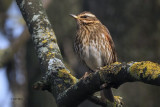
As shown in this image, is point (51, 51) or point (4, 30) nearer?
point (51, 51)

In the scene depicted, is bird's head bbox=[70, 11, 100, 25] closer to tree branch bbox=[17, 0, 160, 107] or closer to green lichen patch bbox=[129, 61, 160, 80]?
tree branch bbox=[17, 0, 160, 107]

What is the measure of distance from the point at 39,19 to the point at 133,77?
1548mm

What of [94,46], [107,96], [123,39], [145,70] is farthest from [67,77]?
[123,39]

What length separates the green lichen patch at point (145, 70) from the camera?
8.35ft

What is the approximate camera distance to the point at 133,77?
2.69 meters

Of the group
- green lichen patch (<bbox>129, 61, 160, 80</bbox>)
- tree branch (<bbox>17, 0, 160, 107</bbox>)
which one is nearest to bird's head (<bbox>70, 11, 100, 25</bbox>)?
tree branch (<bbox>17, 0, 160, 107</bbox>)

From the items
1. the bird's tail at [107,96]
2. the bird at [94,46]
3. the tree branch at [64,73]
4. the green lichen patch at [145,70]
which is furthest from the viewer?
the bird at [94,46]

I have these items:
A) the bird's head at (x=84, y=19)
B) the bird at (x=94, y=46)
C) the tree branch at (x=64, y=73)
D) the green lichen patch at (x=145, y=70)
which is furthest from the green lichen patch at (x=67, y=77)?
the bird's head at (x=84, y=19)

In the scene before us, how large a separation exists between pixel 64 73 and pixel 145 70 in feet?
3.35

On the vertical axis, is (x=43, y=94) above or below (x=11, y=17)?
below

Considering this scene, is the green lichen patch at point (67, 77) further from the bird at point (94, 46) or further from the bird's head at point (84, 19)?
the bird's head at point (84, 19)

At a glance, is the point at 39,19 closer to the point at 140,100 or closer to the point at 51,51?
the point at 51,51

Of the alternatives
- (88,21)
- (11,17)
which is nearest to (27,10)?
(88,21)

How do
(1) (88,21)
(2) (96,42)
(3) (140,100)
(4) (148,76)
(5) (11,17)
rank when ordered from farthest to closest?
(5) (11,17), (3) (140,100), (1) (88,21), (2) (96,42), (4) (148,76)
